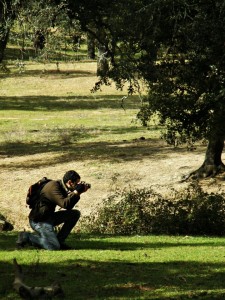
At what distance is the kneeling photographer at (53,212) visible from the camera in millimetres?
13755

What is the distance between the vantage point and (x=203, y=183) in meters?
29.1

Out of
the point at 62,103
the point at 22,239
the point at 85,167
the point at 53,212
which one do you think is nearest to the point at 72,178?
the point at 53,212

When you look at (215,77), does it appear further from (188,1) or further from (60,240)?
(60,240)

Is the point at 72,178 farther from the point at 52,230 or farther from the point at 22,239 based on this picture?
the point at 22,239

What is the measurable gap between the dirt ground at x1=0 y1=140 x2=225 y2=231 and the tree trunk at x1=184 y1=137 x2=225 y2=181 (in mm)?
392

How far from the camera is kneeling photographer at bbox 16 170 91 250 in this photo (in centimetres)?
1375

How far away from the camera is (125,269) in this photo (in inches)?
499

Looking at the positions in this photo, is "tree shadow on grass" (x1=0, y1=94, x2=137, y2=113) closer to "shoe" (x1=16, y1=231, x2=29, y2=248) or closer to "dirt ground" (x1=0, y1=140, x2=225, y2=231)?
"dirt ground" (x1=0, y1=140, x2=225, y2=231)

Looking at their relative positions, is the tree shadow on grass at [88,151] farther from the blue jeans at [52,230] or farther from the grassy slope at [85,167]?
the blue jeans at [52,230]

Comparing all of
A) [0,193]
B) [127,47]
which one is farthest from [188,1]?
[0,193]

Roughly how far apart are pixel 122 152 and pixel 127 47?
45.7 feet

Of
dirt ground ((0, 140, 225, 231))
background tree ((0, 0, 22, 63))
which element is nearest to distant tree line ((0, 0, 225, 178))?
background tree ((0, 0, 22, 63))

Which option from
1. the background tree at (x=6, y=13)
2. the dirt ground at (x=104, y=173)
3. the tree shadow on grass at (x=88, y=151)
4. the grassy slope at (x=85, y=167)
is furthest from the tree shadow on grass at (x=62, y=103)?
the background tree at (x=6, y=13)

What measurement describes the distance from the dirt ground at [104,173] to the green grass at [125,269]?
33.4ft
